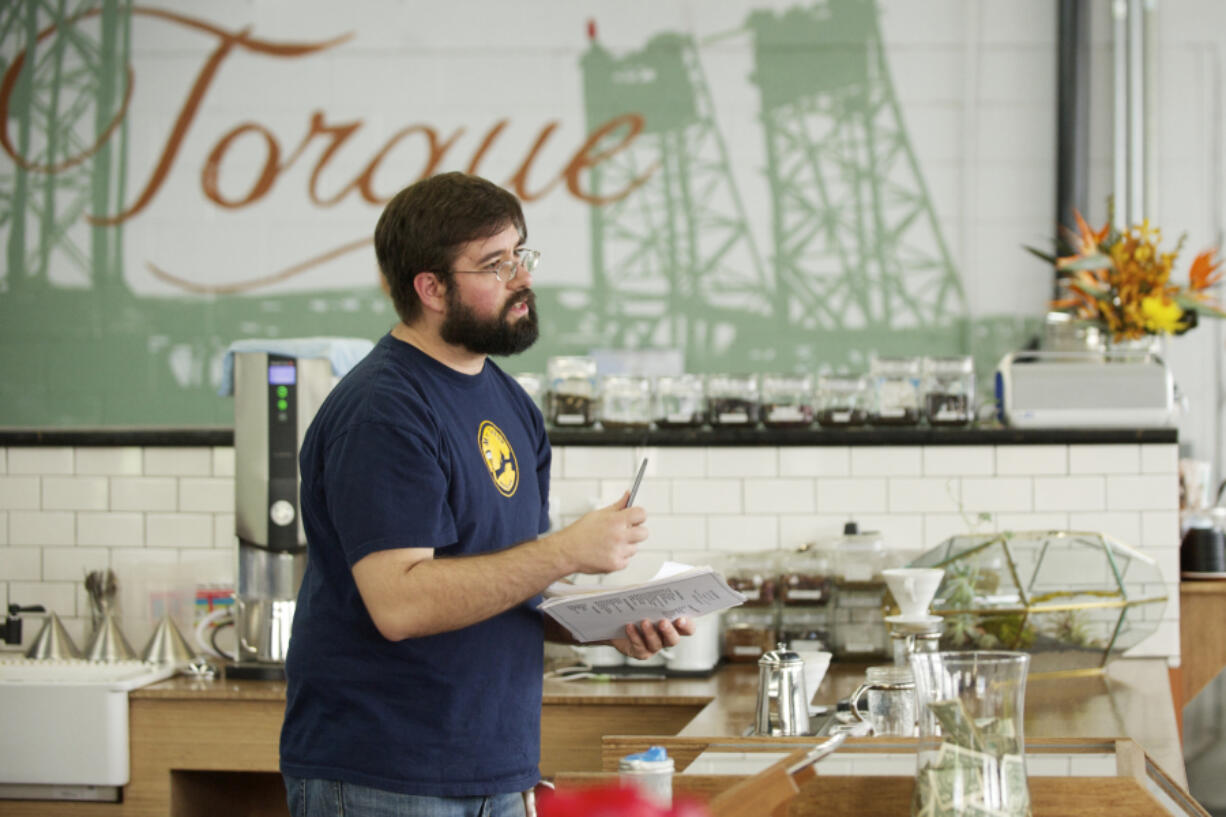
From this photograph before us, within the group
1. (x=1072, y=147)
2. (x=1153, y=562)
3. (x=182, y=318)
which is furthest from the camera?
(x=182, y=318)

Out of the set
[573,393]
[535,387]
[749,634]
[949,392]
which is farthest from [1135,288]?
[535,387]

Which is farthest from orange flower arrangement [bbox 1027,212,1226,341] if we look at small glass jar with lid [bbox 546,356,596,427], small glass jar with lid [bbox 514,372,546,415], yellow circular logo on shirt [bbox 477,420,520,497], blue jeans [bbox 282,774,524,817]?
blue jeans [bbox 282,774,524,817]

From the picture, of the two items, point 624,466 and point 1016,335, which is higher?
point 1016,335

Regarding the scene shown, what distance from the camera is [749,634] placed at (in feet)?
11.5

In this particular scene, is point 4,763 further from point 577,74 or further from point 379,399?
point 577,74

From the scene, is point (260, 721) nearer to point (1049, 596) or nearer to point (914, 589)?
point (914, 589)

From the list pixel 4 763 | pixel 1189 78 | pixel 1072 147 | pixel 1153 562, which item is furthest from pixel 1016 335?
pixel 4 763

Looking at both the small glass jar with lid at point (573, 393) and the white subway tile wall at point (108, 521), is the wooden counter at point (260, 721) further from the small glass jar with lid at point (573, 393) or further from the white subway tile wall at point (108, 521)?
the small glass jar with lid at point (573, 393)

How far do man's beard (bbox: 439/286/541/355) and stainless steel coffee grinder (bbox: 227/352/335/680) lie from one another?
1541 mm

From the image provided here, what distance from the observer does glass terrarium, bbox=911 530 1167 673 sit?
9.95 feet

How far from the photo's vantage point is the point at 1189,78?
4.97 m

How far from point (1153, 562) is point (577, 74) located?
2.94 metres

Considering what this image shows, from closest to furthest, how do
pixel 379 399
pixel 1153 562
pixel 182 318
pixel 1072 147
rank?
pixel 379 399 < pixel 1153 562 < pixel 1072 147 < pixel 182 318

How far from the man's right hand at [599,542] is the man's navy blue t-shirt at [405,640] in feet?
0.54
